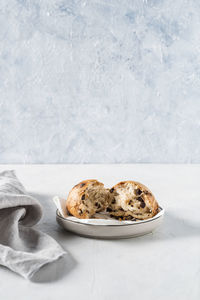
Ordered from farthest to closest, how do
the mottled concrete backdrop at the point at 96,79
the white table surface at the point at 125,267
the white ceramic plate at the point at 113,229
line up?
the mottled concrete backdrop at the point at 96,79, the white ceramic plate at the point at 113,229, the white table surface at the point at 125,267

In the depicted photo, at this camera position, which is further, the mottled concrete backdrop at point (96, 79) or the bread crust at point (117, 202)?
the mottled concrete backdrop at point (96, 79)

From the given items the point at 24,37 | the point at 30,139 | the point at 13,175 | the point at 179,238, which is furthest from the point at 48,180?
the point at 24,37

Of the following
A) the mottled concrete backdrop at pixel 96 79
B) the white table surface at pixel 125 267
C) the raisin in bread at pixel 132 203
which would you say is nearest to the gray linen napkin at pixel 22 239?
the white table surface at pixel 125 267

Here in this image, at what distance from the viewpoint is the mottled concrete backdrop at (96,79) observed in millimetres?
2076

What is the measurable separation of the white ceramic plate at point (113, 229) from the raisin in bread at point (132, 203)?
0.04 m

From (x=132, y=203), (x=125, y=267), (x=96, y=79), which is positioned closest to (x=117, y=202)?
(x=132, y=203)

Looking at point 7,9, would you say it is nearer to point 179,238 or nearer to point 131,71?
point 131,71

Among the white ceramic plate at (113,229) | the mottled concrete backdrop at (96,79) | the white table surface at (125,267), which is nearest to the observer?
the white table surface at (125,267)

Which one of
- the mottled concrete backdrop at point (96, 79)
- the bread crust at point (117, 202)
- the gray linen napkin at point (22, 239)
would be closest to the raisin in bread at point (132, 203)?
the bread crust at point (117, 202)

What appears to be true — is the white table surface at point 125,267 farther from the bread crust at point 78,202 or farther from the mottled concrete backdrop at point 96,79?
the mottled concrete backdrop at point 96,79

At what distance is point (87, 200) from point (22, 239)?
0.18 meters

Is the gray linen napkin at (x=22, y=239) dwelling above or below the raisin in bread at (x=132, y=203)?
below

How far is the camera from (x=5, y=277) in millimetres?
633

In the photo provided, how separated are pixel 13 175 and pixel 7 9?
127cm
